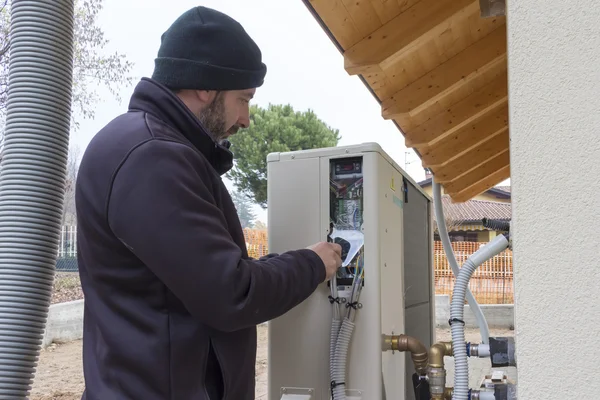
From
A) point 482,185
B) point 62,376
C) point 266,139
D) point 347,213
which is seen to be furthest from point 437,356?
point 266,139

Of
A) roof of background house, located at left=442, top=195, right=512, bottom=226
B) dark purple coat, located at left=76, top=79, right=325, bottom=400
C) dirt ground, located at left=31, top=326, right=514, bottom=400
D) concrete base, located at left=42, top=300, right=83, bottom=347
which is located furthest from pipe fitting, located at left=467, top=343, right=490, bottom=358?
roof of background house, located at left=442, top=195, right=512, bottom=226

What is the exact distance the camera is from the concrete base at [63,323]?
8320 millimetres

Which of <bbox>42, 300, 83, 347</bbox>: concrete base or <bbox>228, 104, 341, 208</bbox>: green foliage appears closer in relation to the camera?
<bbox>42, 300, 83, 347</bbox>: concrete base

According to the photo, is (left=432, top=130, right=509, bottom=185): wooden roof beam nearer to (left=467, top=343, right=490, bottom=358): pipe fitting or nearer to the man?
(left=467, top=343, right=490, bottom=358): pipe fitting

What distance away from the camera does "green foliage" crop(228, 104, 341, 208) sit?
25422 millimetres

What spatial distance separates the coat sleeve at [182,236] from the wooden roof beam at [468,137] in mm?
4092

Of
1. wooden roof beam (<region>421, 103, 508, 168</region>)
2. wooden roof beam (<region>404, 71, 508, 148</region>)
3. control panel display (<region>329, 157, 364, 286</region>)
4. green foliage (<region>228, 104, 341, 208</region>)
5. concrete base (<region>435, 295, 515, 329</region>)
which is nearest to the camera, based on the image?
control panel display (<region>329, 157, 364, 286</region>)

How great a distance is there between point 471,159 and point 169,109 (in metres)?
5.08

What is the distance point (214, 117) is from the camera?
4.59ft

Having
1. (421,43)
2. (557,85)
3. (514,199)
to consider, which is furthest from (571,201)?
(421,43)

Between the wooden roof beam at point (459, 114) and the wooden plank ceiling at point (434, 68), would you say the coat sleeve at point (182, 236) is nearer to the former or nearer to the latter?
the wooden plank ceiling at point (434, 68)

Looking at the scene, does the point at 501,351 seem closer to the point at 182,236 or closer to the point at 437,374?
the point at 437,374

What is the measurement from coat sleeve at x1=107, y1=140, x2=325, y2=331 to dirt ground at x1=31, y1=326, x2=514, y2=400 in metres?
5.61

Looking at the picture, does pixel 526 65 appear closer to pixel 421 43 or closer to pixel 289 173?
pixel 289 173
